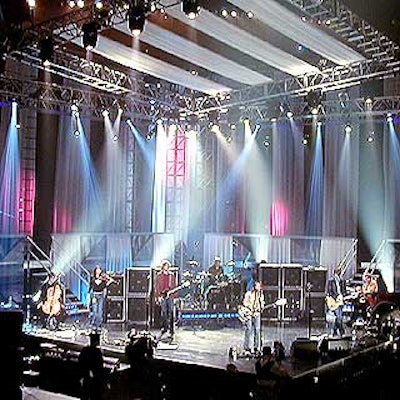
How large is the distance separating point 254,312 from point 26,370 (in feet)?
14.1

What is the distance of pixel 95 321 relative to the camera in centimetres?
1397

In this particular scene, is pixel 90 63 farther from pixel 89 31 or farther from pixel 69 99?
pixel 89 31

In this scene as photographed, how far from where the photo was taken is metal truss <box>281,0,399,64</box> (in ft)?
36.1

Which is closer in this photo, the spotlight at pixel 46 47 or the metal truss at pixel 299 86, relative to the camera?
the spotlight at pixel 46 47

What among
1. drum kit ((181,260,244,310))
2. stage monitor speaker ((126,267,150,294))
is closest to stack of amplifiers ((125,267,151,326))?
stage monitor speaker ((126,267,150,294))

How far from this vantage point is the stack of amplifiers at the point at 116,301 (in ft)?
49.6

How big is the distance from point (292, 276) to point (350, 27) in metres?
6.97

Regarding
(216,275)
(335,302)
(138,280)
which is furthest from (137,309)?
(335,302)

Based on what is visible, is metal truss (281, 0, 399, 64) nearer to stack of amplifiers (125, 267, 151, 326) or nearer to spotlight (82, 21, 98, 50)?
spotlight (82, 21, 98, 50)

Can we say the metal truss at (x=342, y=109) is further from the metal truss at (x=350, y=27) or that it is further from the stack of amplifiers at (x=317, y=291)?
the stack of amplifiers at (x=317, y=291)

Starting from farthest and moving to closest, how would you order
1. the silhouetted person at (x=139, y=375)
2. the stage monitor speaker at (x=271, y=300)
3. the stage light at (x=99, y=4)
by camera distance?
the stage monitor speaker at (x=271, y=300), the stage light at (x=99, y=4), the silhouetted person at (x=139, y=375)

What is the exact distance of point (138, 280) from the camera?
15.1 meters

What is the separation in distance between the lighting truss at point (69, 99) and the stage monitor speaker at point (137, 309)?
4815mm

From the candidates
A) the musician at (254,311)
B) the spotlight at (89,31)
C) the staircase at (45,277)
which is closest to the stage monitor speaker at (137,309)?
the staircase at (45,277)
